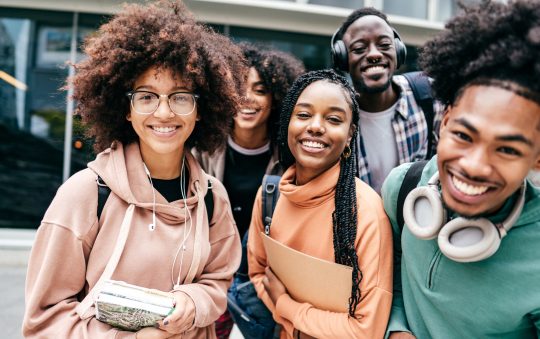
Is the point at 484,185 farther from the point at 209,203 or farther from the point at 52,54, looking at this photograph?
the point at 52,54

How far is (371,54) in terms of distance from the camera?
9.07 ft

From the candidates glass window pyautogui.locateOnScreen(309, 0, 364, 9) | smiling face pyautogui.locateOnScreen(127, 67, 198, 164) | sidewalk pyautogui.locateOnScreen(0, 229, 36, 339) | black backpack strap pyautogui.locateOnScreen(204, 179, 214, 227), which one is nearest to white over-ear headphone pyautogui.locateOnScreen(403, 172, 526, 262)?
black backpack strap pyautogui.locateOnScreen(204, 179, 214, 227)

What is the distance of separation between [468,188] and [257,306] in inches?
58.4

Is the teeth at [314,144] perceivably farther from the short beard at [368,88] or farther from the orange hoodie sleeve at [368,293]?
the short beard at [368,88]

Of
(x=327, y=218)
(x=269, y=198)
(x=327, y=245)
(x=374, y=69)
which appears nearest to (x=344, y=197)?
(x=327, y=218)

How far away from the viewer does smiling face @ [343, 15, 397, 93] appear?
2764mm

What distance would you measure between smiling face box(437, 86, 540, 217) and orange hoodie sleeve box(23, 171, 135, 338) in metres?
1.42

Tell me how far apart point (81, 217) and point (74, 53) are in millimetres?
5561

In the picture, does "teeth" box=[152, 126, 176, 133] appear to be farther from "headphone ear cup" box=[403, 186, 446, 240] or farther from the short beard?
the short beard

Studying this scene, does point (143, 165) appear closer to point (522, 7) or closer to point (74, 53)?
point (522, 7)

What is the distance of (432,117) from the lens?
284 cm

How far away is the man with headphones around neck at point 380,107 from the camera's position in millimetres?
2770

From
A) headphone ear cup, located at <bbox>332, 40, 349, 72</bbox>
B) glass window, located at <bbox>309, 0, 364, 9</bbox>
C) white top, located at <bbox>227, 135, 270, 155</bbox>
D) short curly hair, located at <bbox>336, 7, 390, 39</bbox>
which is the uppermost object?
glass window, located at <bbox>309, 0, 364, 9</bbox>

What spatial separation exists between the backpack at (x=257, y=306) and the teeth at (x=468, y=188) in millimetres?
1101
